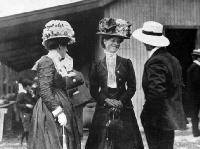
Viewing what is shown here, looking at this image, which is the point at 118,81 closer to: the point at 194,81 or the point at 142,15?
the point at 194,81

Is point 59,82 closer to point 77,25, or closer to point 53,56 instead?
point 53,56

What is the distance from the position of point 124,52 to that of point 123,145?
19.4 ft

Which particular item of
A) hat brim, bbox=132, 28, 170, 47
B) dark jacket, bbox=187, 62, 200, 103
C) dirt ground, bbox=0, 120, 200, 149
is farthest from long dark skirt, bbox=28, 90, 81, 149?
dark jacket, bbox=187, 62, 200, 103

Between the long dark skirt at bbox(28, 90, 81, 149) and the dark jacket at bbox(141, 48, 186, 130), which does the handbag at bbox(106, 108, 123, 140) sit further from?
the long dark skirt at bbox(28, 90, 81, 149)

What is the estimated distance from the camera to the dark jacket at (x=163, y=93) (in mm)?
5262

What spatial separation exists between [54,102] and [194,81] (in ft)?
19.0

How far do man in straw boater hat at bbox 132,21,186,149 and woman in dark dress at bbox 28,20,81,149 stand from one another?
0.95 m

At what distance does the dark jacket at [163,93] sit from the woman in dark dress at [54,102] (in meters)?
0.97

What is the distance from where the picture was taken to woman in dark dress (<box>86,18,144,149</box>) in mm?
5660

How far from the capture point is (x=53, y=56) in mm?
5062

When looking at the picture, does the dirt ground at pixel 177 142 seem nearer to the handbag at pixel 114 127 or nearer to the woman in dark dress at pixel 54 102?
the handbag at pixel 114 127

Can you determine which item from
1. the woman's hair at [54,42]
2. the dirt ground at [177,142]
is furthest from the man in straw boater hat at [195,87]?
the woman's hair at [54,42]

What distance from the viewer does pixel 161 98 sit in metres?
5.29

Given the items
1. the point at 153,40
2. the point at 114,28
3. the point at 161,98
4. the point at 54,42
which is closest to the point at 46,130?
the point at 54,42
